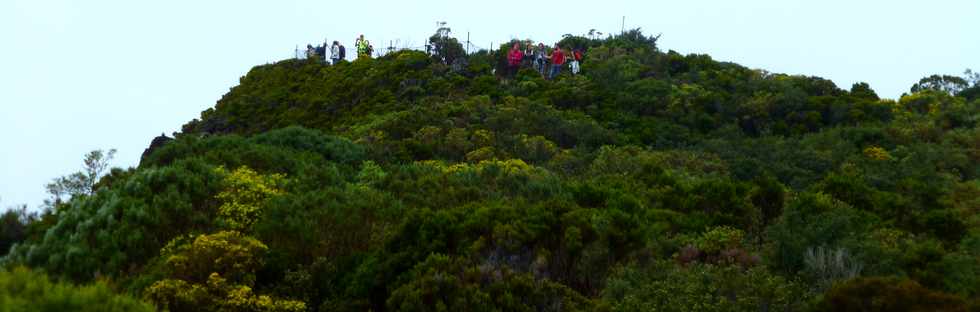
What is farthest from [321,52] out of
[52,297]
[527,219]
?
[52,297]

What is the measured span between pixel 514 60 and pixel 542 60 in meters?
1.04

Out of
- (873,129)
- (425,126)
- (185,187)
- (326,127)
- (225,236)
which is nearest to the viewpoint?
(225,236)

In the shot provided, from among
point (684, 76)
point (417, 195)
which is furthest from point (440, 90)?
point (417, 195)

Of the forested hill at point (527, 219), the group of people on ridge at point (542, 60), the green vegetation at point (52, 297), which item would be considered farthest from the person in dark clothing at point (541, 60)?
the green vegetation at point (52, 297)

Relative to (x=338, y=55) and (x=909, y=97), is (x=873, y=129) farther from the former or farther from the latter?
(x=338, y=55)

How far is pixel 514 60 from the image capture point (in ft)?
131

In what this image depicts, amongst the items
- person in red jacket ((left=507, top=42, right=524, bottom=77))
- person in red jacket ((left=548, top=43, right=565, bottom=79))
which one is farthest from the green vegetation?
person in red jacket ((left=507, top=42, right=524, bottom=77))

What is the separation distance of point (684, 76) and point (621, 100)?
6096mm

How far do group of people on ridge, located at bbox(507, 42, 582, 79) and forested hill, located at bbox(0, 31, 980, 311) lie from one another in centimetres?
A: 406

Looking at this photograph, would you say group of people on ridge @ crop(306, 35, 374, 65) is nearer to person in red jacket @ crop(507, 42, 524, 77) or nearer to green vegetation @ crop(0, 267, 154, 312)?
person in red jacket @ crop(507, 42, 524, 77)

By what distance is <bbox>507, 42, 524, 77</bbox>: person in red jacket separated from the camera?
39.7 metres

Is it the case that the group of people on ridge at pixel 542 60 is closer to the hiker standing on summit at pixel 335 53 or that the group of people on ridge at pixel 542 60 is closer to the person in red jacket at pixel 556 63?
the person in red jacket at pixel 556 63

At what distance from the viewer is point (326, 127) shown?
1443 inches

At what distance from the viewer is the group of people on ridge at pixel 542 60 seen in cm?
3903
